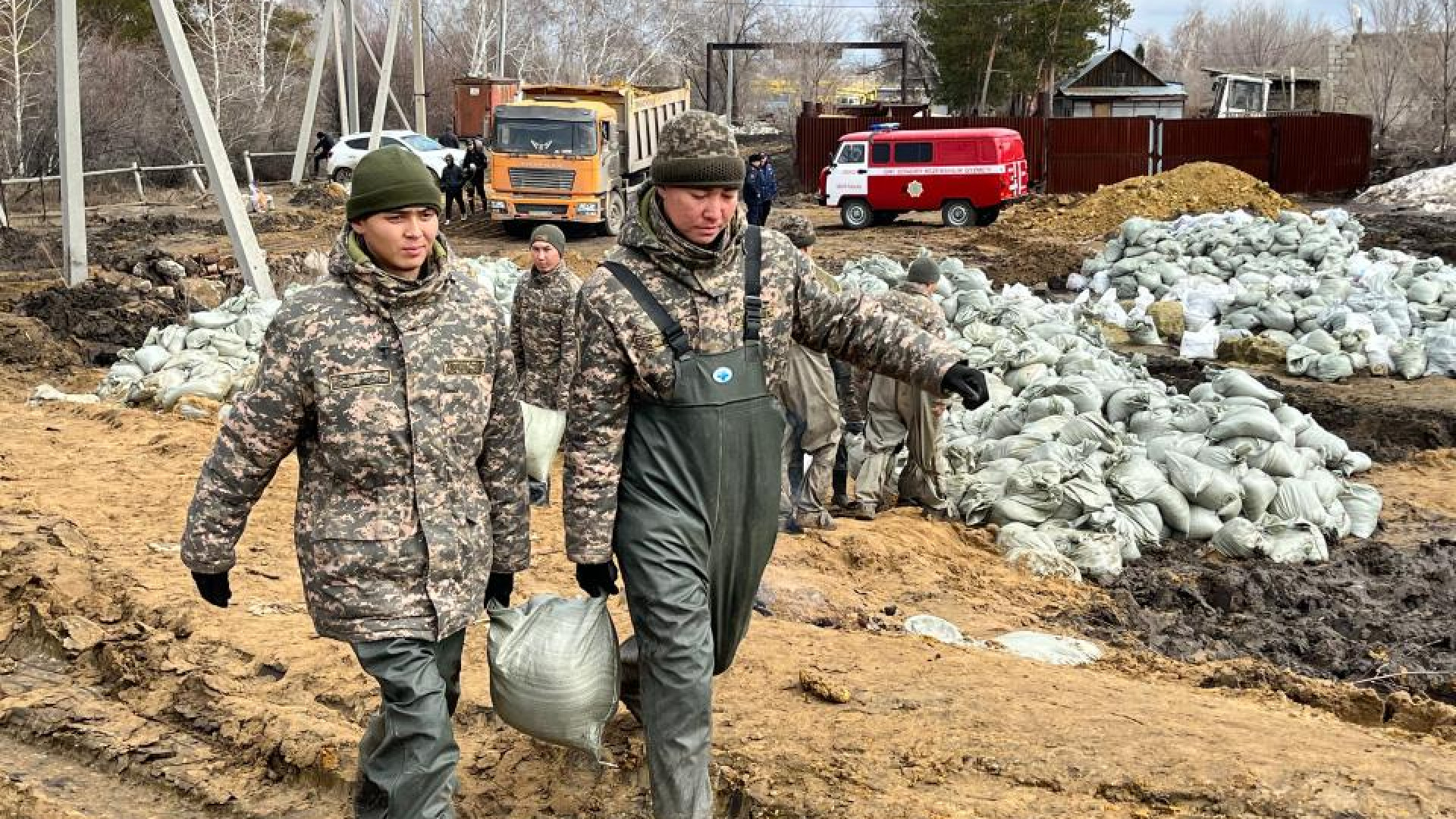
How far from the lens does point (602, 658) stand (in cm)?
355

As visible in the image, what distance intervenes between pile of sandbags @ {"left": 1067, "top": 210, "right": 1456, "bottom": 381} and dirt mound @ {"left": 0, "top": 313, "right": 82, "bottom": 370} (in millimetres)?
9442

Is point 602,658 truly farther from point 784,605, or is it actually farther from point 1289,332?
point 1289,332

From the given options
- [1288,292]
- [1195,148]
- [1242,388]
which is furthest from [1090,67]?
[1242,388]

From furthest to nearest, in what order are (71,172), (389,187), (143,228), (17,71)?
1. (17,71)
2. (143,228)
3. (71,172)
4. (389,187)

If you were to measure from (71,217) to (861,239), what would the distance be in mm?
11876

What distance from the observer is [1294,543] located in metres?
7.96

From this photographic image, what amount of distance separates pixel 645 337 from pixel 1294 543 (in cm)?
570

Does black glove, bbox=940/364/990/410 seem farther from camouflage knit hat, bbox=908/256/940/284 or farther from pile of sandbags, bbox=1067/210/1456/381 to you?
pile of sandbags, bbox=1067/210/1456/381

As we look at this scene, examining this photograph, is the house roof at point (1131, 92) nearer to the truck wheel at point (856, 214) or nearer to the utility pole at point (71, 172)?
the truck wheel at point (856, 214)

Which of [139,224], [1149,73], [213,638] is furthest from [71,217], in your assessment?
[1149,73]

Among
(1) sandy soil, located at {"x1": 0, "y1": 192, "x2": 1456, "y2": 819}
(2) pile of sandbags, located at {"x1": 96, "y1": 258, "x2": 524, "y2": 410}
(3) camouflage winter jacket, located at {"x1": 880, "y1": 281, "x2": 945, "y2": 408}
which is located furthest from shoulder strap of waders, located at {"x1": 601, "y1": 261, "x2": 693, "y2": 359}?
(2) pile of sandbags, located at {"x1": 96, "y1": 258, "x2": 524, "y2": 410}

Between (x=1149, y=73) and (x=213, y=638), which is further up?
(x=1149, y=73)

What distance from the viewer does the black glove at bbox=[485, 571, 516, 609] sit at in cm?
344

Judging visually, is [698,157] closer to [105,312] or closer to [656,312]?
[656,312]
